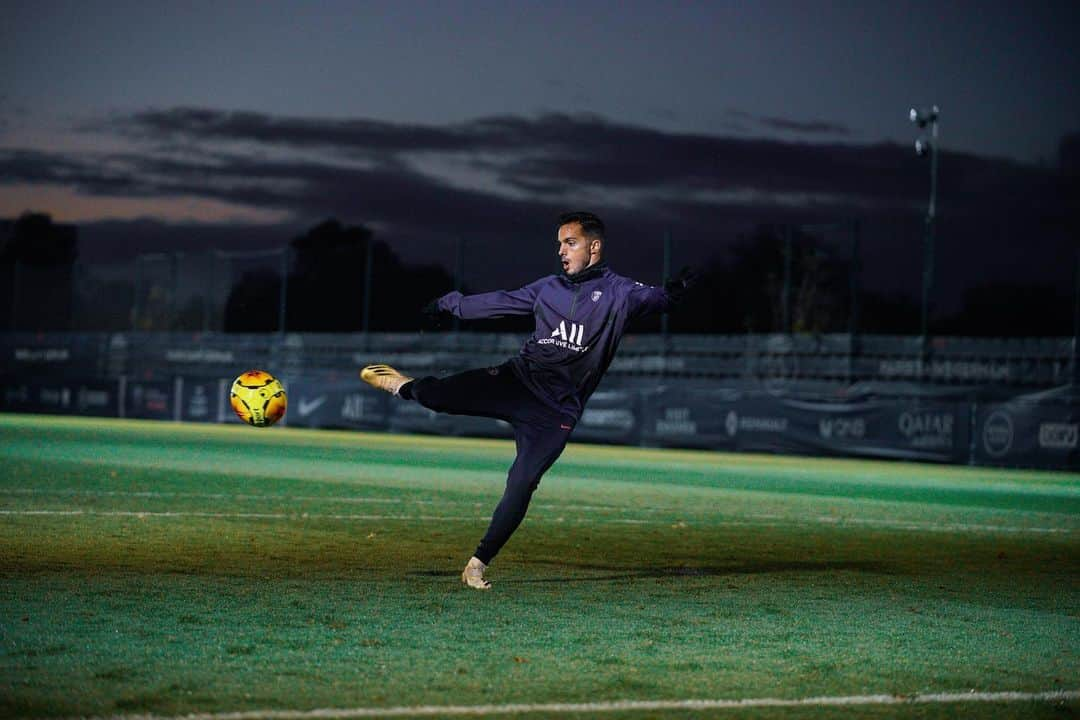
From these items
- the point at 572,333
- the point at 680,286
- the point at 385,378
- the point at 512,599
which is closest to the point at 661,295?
the point at 680,286

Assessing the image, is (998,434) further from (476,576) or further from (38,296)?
(38,296)

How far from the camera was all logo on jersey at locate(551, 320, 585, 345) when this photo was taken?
9383 millimetres

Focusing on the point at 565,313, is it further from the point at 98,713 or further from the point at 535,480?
the point at 98,713

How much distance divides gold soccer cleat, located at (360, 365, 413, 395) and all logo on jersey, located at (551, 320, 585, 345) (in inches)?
39.5

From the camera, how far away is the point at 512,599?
358 inches

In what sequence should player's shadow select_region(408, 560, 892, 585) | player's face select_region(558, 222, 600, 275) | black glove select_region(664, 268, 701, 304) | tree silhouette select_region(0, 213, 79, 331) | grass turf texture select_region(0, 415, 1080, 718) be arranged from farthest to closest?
tree silhouette select_region(0, 213, 79, 331) < player's shadow select_region(408, 560, 892, 585) < player's face select_region(558, 222, 600, 275) < black glove select_region(664, 268, 701, 304) < grass turf texture select_region(0, 415, 1080, 718)

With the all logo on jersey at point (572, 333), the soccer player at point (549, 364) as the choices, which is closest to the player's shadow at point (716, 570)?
the soccer player at point (549, 364)

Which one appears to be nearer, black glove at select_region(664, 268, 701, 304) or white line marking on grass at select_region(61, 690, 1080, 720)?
white line marking on grass at select_region(61, 690, 1080, 720)

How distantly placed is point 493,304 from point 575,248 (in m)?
0.62

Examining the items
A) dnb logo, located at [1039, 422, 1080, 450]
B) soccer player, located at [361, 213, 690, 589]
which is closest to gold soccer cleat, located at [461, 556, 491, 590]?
soccer player, located at [361, 213, 690, 589]

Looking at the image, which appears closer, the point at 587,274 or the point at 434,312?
the point at 587,274

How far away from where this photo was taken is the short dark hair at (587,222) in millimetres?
9445

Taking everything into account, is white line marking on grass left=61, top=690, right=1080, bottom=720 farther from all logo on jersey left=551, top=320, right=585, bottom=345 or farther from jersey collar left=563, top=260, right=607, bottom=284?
jersey collar left=563, top=260, right=607, bottom=284

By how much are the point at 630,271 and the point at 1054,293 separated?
41.2 ft
